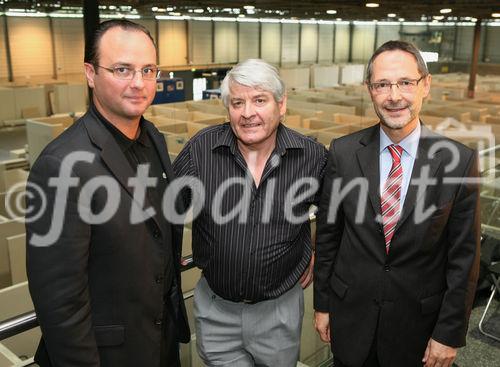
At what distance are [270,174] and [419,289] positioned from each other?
1.96ft

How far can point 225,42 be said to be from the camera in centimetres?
1973

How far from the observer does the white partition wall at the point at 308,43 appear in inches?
891

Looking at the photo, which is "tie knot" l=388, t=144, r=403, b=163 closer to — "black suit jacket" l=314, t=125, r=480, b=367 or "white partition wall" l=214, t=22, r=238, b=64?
"black suit jacket" l=314, t=125, r=480, b=367

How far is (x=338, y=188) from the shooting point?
165 centimetres

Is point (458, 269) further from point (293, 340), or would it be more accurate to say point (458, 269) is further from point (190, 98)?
point (190, 98)

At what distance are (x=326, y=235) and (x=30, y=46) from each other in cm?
1615

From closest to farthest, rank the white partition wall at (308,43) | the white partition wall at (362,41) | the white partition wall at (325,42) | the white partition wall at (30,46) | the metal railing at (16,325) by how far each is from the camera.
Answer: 1. the metal railing at (16,325)
2. the white partition wall at (30,46)
3. the white partition wall at (308,43)
4. the white partition wall at (325,42)
5. the white partition wall at (362,41)

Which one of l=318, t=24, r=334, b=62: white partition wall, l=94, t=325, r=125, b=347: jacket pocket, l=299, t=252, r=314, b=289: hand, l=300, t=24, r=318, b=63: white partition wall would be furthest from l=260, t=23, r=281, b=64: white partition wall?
l=94, t=325, r=125, b=347: jacket pocket

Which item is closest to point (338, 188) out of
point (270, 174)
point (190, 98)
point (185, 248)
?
point (270, 174)

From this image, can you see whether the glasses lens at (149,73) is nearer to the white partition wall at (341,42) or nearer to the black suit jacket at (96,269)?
the black suit jacket at (96,269)

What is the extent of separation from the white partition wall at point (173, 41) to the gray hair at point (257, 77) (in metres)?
16.1

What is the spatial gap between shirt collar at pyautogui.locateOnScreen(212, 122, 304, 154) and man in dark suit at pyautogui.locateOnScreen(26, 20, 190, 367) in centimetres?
22

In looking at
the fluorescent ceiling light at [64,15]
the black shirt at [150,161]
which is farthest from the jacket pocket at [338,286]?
the fluorescent ceiling light at [64,15]

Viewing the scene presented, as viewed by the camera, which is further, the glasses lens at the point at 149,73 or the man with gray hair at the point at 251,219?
the man with gray hair at the point at 251,219
